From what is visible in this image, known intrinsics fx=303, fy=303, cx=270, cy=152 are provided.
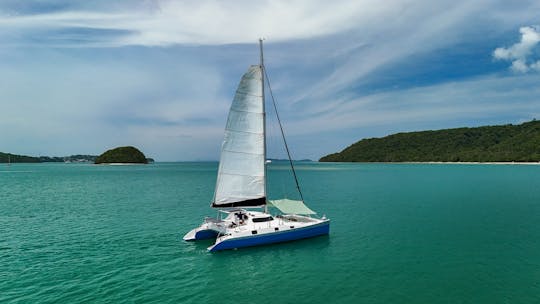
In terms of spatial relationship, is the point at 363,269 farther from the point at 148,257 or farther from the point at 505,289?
the point at 148,257

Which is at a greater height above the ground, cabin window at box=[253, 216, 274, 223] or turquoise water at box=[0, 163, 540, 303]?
cabin window at box=[253, 216, 274, 223]

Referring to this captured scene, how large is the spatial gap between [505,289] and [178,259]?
71.2 feet

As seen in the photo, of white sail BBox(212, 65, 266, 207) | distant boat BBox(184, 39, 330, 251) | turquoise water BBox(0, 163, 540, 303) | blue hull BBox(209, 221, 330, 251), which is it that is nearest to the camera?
turquoise water BBox(0, 163, 540, 303)

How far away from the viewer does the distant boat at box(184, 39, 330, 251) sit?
2751cm

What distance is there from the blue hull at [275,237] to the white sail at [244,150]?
12.5 feet

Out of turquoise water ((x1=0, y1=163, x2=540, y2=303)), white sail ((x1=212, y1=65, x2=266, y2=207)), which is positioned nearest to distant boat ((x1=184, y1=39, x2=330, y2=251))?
white sail ((x1=212, y1=65, x2=266, y2=207))

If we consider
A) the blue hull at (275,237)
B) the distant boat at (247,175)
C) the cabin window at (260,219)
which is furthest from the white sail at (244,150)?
the blue hull at (275,237)

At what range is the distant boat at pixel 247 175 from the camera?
90.3 ft

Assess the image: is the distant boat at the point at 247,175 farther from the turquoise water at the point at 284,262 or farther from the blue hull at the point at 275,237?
the turquoise water at the point at 284,262

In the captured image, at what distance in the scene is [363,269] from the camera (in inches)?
838

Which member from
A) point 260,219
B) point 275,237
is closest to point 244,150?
point 260,219

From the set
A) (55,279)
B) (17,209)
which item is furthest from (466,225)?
(17,209)

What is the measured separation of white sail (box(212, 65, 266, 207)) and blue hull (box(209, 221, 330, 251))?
12.5ft

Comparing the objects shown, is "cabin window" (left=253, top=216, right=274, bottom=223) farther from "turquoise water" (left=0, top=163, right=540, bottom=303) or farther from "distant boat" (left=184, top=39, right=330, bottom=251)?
"turquoise water" (left=0, top=163, right=540, bottom=303)
